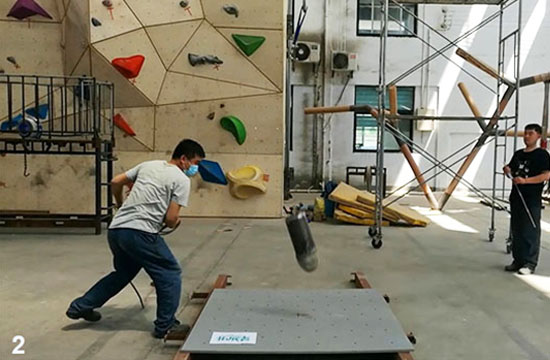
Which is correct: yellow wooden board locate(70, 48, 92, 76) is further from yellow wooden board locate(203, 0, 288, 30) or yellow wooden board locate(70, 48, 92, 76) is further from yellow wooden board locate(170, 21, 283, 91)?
yellow wooden board locate(203, 0, 288, 30)

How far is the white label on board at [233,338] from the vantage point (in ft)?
10.1

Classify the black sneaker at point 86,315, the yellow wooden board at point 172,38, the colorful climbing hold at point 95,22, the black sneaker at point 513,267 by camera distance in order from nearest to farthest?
the black sneaker at point 86,315, the black sneaker at point 513,267, the colorful climbing hold at point 95,22, the yellow wooden board at point 172,38

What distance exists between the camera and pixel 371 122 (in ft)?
43.0

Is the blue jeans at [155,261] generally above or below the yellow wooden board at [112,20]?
below

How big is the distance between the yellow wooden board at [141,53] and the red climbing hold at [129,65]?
6 cm

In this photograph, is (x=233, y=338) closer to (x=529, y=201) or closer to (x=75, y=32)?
(x=529, y=201)

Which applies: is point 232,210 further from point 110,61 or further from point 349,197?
point 110,61

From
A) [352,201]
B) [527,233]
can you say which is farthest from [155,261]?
[352,201]

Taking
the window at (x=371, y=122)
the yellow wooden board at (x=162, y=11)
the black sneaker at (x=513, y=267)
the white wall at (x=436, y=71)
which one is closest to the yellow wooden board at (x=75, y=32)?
the yellow wooden board at (x=162, y=11)

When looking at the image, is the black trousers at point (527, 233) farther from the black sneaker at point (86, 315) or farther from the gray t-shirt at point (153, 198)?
the black sneaker at point (86, 315)

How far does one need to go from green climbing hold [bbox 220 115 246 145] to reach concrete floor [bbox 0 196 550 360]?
148 cm

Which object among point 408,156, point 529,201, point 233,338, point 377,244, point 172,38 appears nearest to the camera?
point 233,338

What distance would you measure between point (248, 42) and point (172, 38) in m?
1.29

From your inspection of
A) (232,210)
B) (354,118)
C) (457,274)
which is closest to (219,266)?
(457,274)
